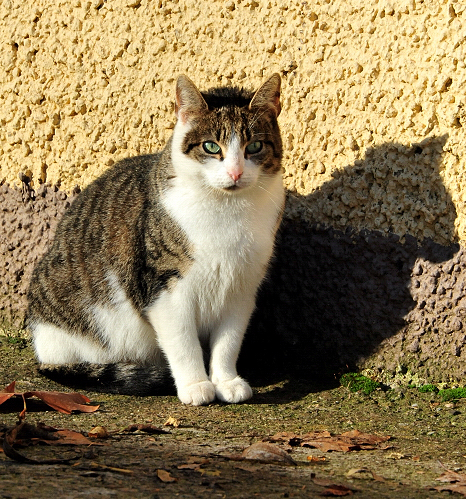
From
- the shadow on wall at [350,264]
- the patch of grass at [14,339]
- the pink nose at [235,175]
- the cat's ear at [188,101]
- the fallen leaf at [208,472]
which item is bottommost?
the patch of grass at [14,339]

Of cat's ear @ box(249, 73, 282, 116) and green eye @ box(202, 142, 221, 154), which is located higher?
cat's ear @ box(249, 73, 282, 116)

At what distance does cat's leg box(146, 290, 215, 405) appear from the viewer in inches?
125

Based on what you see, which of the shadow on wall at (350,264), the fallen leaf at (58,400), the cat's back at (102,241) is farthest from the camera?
the cat's back at (102,241)

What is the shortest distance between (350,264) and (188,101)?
112cm

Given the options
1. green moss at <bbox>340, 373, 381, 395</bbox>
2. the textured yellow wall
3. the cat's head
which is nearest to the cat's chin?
the cat's head

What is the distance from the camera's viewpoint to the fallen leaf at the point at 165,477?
75.9 inches

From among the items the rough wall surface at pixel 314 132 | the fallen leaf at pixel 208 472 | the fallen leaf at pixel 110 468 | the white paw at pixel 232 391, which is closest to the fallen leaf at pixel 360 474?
the fallen leaf at pixel 208 472

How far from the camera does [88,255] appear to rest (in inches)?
144

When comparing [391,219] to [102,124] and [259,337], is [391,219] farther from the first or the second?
[102,124]

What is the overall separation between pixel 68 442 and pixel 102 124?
2425 millimetres

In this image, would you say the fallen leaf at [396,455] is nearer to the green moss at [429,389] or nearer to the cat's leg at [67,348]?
the green moss at [429,389]

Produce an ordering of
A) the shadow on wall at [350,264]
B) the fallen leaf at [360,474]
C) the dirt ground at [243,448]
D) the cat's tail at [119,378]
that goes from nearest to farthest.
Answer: the dirt ground at [243,448]
the fallen leaf at [360,474]
the shadow on wall at [350,264]
the cat's tail at [119,378]

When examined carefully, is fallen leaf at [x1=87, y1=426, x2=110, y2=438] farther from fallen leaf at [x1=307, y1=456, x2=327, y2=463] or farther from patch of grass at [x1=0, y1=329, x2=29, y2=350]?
patch of grass at [x1=0, y1=329, x2=29, y2=350]

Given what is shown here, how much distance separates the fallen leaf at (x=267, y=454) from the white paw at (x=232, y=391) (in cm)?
88
